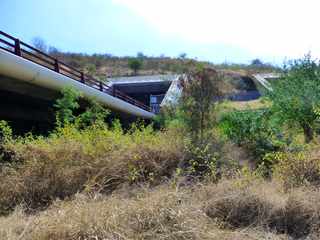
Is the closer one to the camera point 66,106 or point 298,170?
point 298,170

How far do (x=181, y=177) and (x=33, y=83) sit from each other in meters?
10.9

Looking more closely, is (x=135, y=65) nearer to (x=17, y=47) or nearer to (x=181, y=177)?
(x=17, y=47)

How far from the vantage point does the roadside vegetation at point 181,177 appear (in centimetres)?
546

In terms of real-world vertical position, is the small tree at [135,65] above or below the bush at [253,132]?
Result: above

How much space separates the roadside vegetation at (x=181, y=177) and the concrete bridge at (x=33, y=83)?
579cm

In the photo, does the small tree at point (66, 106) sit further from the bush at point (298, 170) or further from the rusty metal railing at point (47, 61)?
the bush at point (298, 170)

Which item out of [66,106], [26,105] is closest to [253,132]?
[66,106]

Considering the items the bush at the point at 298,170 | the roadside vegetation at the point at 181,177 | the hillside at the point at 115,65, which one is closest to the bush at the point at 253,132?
the roadside vegetation at the point at 181,177

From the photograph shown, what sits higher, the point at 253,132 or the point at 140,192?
the point at 253,132

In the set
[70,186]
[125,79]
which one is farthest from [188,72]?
[125,79]

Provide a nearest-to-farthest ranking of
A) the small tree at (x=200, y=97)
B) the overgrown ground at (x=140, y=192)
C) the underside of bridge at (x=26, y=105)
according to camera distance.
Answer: the overgrown ground at (x=140, y=192), the small tree at (x=200, y=97), the underside of bridge at (x=26, y=105)

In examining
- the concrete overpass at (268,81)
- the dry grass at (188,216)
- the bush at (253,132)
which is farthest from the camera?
the concrete overpass at (268,81)

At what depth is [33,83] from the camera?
17188 mm

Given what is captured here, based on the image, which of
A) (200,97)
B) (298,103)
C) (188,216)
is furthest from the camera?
(298,103)
